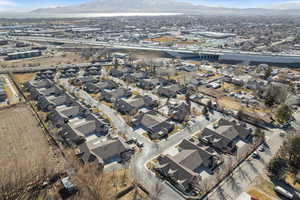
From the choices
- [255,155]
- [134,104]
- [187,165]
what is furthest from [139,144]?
[255,155]

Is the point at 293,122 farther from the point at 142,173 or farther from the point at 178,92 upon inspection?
the point at 142,173

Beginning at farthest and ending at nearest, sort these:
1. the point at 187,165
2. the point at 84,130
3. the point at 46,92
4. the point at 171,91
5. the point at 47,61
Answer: the point at 47,61, the point at 171,91, the point at 46,92, the point at 84,130, the point at 187,165

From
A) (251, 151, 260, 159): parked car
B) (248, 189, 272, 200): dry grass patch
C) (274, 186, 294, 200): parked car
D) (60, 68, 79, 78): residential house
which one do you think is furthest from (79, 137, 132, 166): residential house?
(60, 68, 79, 78): residential house

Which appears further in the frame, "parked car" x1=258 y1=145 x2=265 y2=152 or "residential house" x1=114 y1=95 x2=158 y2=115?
"residential house" x1=114 y1=95 x2=158 y2=115

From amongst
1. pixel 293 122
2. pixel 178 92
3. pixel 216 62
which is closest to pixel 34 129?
pixel 178 92

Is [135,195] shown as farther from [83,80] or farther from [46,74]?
[46,74]

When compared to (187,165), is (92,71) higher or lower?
higher

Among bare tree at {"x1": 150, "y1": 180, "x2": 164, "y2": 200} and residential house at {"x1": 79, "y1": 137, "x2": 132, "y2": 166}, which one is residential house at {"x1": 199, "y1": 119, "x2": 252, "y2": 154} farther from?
residential house at {"x1": 79, "y1": 137, "x2": 132, "y2": 166}
